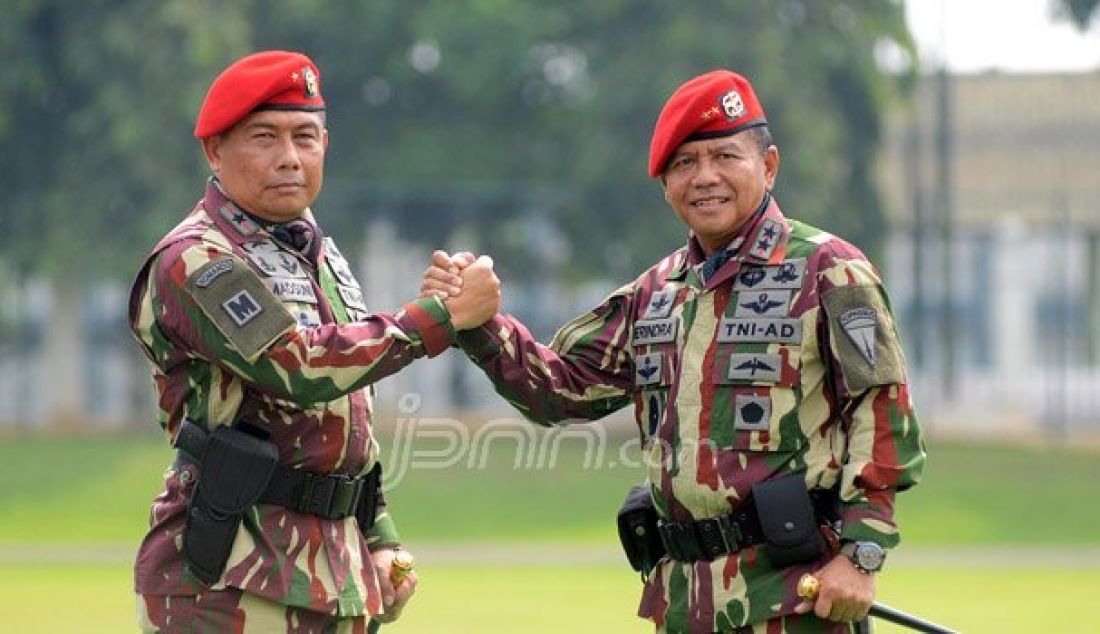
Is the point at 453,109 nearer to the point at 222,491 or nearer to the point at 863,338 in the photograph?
the point at 863,338

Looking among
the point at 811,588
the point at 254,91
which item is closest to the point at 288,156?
the point at 254,91

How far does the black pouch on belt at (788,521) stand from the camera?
6.20m

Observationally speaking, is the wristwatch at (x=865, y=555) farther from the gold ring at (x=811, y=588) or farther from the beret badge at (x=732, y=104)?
the beret badge at (x=732, y=104)

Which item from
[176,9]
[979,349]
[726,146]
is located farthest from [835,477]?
[979,349]

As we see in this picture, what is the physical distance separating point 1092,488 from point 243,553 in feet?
81.4

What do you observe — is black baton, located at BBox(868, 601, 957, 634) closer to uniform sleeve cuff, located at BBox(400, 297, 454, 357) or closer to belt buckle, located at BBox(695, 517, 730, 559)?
belt buckle, located at BBox(695, 517, 730, 559)

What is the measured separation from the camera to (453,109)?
41.0 meters

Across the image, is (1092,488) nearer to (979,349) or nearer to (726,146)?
(726,146)

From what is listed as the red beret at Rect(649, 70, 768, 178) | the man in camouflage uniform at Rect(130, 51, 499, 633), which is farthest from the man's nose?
the red beret at Rect(649, 70, 768, 178)

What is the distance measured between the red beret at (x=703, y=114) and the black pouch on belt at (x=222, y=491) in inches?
53.2

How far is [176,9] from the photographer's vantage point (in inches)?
1442

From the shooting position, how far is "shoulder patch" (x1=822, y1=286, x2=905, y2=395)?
618 cm

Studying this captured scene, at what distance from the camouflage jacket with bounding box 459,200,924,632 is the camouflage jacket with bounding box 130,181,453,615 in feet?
2.30

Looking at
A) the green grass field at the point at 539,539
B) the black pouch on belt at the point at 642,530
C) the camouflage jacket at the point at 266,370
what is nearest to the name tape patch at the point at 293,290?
the camouflage jacket at the point at 266,370
